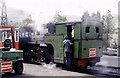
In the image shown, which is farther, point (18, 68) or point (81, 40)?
point (81, 40)

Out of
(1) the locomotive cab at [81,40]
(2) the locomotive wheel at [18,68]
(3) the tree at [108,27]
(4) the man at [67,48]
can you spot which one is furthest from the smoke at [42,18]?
(3) the tree at [108,27]

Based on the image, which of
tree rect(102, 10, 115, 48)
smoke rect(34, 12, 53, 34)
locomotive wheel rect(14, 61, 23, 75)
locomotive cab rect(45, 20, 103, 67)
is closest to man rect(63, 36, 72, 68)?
locomotive cab rect(45, 20, 103, 67)

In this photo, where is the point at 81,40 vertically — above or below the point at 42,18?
below

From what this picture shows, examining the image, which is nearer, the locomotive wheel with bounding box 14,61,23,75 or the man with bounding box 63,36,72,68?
the locomotive wheel with bounding box 14,61,23,75

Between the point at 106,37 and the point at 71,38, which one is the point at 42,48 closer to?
the point at 71,38

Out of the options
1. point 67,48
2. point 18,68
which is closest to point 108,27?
point 67,48

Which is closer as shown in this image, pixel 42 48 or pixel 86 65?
pixel 86 65

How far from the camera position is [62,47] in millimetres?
12609

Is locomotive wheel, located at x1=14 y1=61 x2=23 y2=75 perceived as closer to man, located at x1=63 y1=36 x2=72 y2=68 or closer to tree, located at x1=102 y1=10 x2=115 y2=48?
man, located at x1=63 y1=36 x2=72 y2=68

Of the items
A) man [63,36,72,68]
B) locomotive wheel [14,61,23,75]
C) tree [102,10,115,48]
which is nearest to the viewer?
locomotive wheel [14,61,23,75]

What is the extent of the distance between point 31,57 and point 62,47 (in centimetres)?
361

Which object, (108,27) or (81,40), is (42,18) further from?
(108,27)

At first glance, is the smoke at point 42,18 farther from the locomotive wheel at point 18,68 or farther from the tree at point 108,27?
the tree at point 108,27

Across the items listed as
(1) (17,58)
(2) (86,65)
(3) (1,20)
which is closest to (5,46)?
(1) (17,58)
